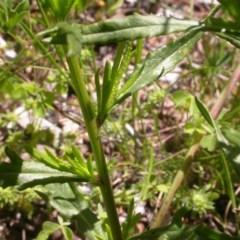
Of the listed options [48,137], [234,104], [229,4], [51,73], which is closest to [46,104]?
[48,137]

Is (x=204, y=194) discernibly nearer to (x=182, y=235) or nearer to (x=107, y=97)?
(x=182, y=235)

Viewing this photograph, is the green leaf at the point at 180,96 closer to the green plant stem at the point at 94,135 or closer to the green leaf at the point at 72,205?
the green leaf at the point at 72,205

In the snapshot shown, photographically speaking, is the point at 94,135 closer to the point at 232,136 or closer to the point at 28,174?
the point at 28,174

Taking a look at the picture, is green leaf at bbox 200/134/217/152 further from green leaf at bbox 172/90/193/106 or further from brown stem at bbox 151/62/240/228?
green leaf at bbox 172/90/193/106

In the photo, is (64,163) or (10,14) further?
(64,163)

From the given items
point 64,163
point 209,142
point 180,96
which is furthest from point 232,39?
point 180,96

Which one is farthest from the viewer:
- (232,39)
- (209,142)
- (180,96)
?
(180,96)

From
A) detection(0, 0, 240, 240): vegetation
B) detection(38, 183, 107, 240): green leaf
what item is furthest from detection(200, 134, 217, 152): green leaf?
detection(38, 183, 107, 240): green leaf

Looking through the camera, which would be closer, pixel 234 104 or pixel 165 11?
pixel 234 104
